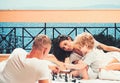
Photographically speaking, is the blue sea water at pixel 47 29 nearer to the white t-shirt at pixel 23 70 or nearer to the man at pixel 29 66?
the man at pixel 29 66

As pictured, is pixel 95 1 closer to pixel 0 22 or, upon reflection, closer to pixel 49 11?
pixel 49 11

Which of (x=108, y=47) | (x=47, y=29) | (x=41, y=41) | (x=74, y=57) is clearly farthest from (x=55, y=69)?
(x=108, y=47)

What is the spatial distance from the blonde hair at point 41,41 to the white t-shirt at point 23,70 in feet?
0.51

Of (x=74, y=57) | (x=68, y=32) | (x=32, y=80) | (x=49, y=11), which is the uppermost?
(x=49, y=11)

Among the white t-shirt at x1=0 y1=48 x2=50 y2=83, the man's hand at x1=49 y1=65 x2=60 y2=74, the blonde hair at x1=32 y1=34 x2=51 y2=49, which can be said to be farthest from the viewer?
the man's hand at x1=49 y1=65 x2=60 y2=74

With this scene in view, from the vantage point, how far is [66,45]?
2.51 meters

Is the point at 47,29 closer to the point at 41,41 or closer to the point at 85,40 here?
the point at 41,41

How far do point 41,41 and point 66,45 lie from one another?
284mm

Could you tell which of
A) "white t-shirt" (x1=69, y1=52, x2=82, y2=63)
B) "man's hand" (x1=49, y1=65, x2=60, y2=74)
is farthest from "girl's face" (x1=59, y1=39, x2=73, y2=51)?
"man's hand" (x1=49, y1=65, x2=60, y2=74)

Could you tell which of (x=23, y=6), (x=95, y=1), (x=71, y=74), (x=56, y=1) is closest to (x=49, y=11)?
(x=56, y=1)

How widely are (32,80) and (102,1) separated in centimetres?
113

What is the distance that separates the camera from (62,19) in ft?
8.39

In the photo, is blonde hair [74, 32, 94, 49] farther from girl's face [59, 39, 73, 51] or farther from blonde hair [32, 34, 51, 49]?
blonde hair [32, 34, 51, 49]

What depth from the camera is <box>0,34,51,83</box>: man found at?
2.21 meters
